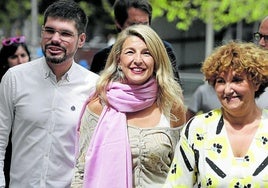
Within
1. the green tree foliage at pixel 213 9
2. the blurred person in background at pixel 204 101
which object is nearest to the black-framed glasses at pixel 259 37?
the blurred person in background at pixel 204 101

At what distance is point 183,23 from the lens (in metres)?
13.5

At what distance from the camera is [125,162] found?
12.0 feet

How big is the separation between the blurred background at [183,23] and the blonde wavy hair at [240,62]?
21.8 feet

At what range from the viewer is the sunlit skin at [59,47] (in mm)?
4105

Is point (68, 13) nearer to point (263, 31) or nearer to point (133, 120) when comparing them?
point (133, 120)

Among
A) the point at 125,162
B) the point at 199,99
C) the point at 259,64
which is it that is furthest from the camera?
the point at 199,99

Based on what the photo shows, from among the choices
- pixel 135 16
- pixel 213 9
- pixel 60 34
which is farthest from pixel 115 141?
pixel 213 9

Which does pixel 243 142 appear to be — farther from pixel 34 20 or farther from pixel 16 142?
pixel 34 20


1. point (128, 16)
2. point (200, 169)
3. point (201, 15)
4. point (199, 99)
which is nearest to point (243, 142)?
point (200, 169)

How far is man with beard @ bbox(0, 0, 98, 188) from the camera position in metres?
4.09

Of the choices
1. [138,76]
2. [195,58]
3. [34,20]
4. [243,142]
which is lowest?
[195,58]

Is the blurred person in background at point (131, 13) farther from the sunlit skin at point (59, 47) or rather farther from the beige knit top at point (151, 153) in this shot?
the beige knit top at point (151, 153)

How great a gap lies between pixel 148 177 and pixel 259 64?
944 mm

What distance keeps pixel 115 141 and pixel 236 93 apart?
2.63 ft
